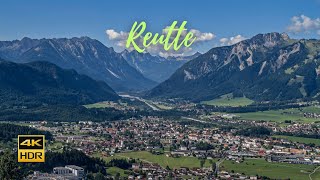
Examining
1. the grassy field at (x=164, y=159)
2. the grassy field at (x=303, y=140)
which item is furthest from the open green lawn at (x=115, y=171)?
the grassy field at (x=303, y=140)

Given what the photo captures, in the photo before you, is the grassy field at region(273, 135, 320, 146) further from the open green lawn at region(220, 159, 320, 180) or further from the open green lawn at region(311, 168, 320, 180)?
the open green lawn at region(311, 168, 320, 180)

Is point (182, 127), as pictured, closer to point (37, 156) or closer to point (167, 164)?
point (167, 164)

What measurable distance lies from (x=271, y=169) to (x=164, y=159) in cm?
1880

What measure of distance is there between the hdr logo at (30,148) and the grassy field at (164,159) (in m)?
65.9

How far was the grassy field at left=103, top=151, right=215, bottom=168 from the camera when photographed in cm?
9231

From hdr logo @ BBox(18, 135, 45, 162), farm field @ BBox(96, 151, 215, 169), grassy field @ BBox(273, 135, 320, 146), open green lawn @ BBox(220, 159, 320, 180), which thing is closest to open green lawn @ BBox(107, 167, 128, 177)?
farm field @ BBox(96, 151, 215, 169)

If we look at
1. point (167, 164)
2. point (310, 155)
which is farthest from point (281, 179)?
point (310, 155)

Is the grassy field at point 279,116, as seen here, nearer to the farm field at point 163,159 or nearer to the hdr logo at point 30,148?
the farm field at point 163,159

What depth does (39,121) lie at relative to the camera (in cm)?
16238

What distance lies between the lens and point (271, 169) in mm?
89625

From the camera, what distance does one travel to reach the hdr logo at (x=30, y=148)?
24969 millimetres

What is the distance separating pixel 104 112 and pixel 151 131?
5058 cm

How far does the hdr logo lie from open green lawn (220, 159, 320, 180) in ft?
205

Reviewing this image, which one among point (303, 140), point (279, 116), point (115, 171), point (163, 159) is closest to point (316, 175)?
point (163, 159)
